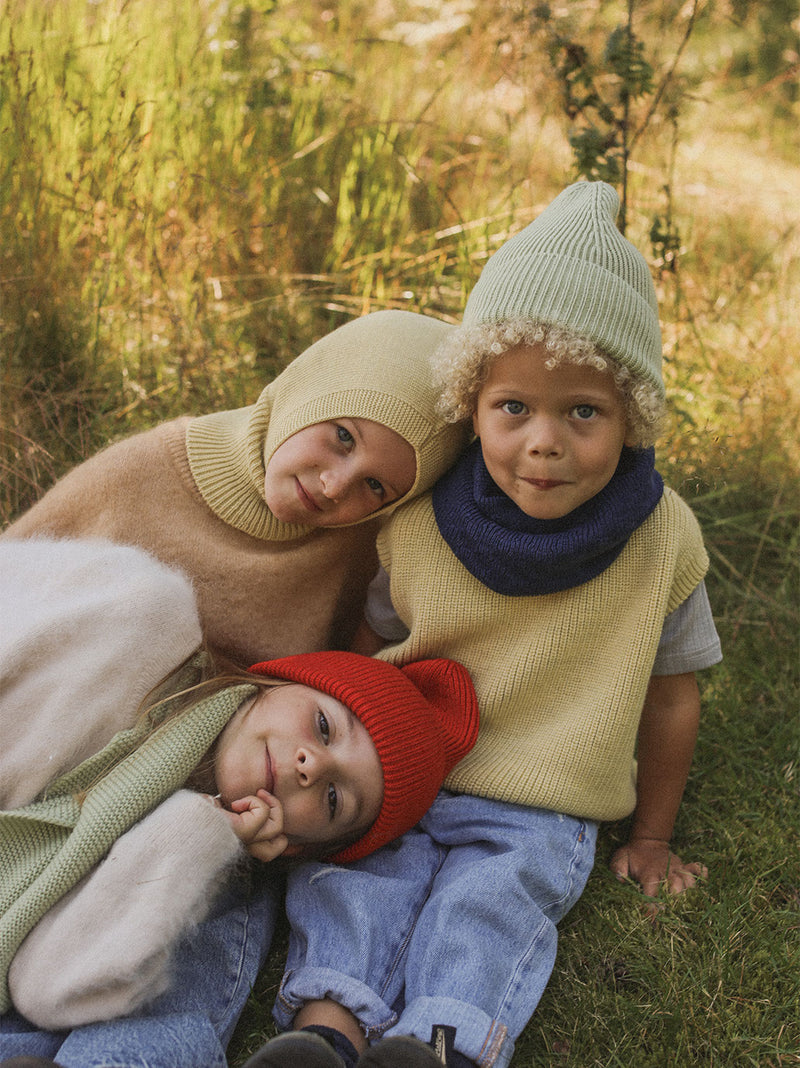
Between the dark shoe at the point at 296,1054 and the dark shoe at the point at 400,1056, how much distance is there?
55mm

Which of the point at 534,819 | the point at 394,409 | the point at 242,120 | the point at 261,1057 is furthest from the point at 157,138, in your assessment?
the point at 261,1057

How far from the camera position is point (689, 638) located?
7.73 feet

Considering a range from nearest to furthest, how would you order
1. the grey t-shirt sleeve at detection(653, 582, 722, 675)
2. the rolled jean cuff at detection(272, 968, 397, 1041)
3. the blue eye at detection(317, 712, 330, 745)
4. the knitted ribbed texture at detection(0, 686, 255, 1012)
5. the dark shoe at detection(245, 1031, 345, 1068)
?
the dark shoe at detection(245, 1031, 345, 1068) < the knitted ribbed texture at detection(0, 686, 255, 1012) < the rolled jean cuff at detection(272, 968, 397, 1041) < the blue eye at detection(317, 712, 330, 745) < the grey t-shirt sleeve at detection(653, 582, 722, 675)

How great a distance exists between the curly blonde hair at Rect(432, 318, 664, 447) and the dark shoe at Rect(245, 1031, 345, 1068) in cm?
130

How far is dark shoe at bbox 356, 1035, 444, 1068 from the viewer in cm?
165

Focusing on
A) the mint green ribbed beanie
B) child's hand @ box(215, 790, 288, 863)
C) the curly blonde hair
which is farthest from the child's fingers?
the mint green ribbed beanie

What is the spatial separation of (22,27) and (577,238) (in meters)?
2.67

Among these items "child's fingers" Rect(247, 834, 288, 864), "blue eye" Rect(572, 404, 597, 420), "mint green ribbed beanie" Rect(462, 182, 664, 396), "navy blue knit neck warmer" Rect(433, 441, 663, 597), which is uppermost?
"mint green ribbed beanie" Rect(462, 182, 664, 396)

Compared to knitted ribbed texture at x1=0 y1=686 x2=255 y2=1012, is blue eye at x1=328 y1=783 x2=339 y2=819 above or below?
below

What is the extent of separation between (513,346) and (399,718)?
84cm

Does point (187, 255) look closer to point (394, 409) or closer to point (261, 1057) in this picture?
point (394, 409)

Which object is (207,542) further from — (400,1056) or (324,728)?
(400,1056)

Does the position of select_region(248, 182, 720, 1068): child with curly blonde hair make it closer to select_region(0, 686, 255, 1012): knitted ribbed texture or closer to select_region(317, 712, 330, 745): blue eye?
select_region(317, 712, 330, 745): blue eye

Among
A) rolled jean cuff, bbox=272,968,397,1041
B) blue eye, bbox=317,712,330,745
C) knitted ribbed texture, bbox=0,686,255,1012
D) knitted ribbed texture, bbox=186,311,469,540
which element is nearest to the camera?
knitted ribbed texture, bbox=0,686,255,1012
